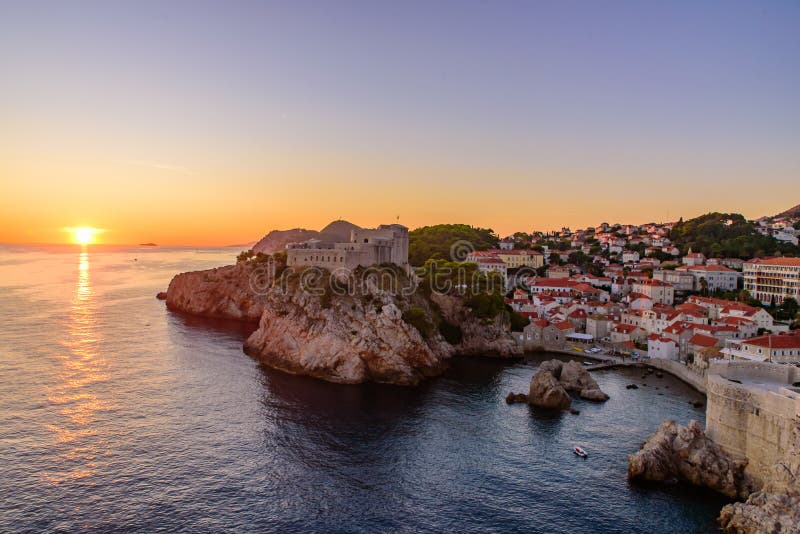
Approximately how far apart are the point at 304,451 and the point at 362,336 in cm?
1656

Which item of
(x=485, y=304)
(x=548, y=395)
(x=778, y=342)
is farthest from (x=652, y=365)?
(x=548, y=395)

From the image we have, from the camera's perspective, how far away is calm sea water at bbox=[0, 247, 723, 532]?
23031 millimetres

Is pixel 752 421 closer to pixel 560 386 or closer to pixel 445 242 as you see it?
pixel 560 386

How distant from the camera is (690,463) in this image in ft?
87.2

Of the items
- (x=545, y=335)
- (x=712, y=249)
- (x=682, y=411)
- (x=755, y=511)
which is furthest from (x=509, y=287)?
(x=755, y=511)

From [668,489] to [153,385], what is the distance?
36.3 m

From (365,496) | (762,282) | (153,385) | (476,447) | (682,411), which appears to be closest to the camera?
(365,496)

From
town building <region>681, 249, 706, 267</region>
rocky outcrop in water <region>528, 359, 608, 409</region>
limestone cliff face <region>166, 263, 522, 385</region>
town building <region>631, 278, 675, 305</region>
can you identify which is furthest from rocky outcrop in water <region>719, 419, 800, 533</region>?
town building <region>681, 249, 706, 267</region>

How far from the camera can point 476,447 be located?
30.7 meters

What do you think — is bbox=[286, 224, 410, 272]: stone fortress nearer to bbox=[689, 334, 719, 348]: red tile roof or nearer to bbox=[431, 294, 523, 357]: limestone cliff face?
bbox=[431, 294, 523, 357]: limestone cliff face

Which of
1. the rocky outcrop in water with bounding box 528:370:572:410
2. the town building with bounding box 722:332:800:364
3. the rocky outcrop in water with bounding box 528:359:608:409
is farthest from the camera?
the town building with bounding box 722:332:800:364

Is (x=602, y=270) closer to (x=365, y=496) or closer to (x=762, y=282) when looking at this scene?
(x=762, y=282)

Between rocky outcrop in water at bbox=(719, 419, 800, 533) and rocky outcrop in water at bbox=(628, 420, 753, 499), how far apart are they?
1.74 m

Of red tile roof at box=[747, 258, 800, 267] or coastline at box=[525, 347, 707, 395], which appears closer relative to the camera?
coastline at box=[525, 347, 707, 395]
